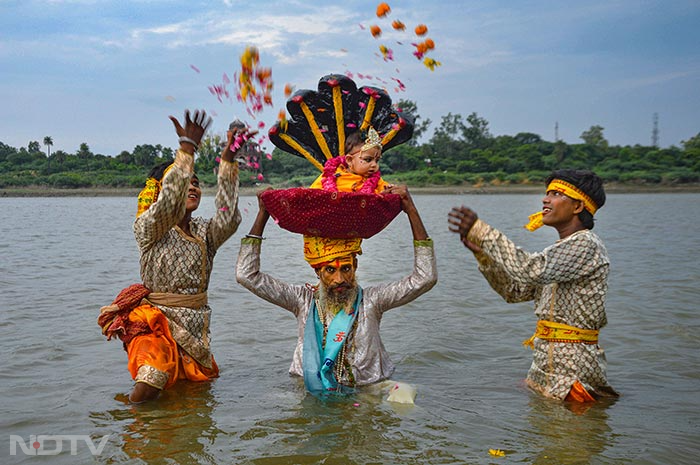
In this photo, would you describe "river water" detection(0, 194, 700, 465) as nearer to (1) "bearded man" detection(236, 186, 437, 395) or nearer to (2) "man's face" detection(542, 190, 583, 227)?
(1) "bearded man" detection(236, 186, 437, 395)

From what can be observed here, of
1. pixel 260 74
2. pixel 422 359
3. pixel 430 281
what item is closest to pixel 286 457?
pixel 430 281

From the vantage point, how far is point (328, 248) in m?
4.62

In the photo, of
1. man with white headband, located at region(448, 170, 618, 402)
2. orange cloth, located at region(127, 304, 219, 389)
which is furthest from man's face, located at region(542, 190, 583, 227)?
orange cloth, located at region(127, 304, 219, 389)

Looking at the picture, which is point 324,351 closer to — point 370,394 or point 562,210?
point 370,394

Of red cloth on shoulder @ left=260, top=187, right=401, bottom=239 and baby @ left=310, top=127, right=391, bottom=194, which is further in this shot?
baby @ left=310, top=127, right=391, bottom=194

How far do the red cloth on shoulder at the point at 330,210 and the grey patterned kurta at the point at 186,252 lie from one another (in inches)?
21.9

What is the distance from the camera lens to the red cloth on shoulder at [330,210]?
4.36m

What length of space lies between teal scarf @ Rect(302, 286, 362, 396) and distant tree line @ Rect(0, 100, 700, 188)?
42925mm

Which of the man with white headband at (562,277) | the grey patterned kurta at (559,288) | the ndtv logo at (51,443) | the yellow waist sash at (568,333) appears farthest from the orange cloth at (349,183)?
the ndtv logo at (51,443)

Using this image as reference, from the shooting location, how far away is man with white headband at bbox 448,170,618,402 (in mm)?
4223

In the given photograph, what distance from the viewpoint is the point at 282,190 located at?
176 inches

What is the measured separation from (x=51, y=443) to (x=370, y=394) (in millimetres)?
2091

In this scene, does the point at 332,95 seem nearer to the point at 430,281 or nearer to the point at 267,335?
the point at 430,281

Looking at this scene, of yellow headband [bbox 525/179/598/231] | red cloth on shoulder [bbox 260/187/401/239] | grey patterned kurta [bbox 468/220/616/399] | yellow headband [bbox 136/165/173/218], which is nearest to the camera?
grey patterned kurta [bbox 468/220/616/399]
